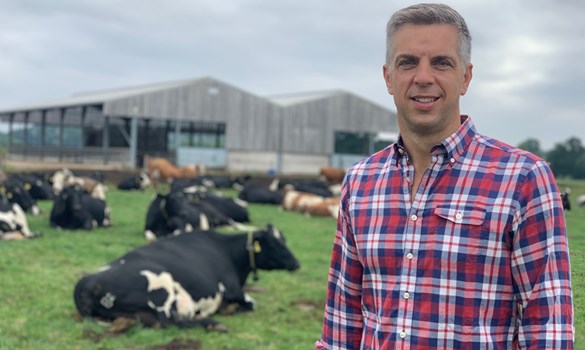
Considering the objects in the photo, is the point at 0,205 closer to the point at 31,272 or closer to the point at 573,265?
the point at 31,272

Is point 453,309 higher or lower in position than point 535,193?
lower

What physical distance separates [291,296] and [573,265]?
6.60 meters

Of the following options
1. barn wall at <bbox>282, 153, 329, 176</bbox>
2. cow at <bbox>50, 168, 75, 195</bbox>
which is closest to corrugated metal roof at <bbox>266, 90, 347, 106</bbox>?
barn wall at <bbox>282, 153, 329, 176</bbox>

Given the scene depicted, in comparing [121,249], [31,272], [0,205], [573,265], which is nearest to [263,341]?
[31,272]

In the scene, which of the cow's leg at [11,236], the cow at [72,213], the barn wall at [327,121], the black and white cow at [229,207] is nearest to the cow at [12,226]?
the cow's leg at [11,236]

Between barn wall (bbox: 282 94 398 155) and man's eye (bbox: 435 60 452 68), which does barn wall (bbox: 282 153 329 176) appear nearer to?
barn wall (bbox: 282 94 398 155)

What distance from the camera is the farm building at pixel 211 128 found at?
36750mm

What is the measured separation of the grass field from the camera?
598 centimetres

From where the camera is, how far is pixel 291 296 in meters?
8.61

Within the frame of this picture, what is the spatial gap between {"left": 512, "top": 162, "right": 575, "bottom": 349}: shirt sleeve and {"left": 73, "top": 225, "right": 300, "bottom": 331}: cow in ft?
16.5

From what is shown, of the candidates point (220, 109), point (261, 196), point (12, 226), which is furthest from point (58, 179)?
point (220, 109)

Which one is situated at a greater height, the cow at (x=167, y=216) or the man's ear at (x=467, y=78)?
the man's ear at (x=467, y=78)

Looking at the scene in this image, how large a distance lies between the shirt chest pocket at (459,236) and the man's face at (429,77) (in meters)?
0.26

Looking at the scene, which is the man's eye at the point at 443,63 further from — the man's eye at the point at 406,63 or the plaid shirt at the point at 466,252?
the plaid shirt at the point at 466,252
